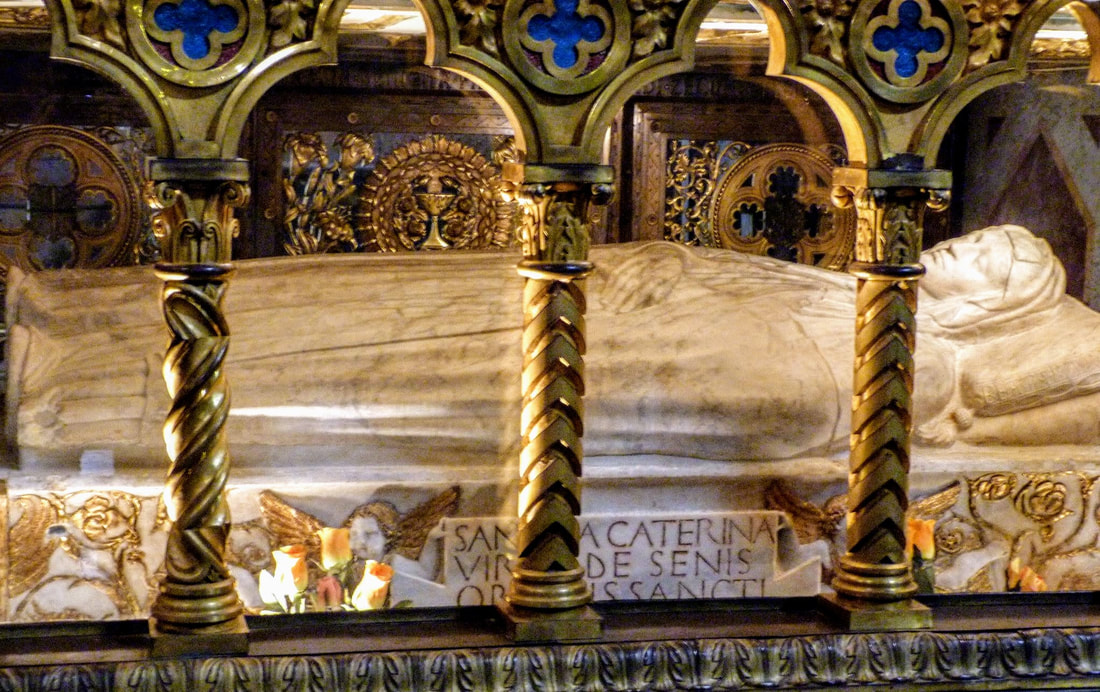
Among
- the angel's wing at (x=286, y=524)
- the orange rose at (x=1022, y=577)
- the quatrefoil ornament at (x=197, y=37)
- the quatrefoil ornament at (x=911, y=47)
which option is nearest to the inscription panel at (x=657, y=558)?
the angel's wing at (x=286, y=524)

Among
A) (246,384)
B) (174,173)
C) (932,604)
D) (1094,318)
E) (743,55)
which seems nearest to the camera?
(174,173)

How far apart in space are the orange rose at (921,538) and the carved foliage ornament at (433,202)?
1517 millimetres

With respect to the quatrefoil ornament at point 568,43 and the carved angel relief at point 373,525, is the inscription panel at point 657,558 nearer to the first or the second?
the carved angel relief at point 373,525

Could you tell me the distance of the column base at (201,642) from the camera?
9.22 ft

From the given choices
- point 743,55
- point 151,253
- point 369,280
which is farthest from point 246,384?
point 743,55

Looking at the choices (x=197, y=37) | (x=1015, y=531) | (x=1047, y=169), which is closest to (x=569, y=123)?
(x=197, y=37)

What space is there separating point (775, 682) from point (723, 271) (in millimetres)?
1485

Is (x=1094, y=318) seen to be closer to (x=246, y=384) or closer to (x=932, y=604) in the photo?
(x=932, y=604)

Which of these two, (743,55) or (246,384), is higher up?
(743,55)

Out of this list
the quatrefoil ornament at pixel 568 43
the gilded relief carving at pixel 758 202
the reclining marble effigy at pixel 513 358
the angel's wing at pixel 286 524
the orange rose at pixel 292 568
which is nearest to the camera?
the quatrefoil ornament at pixel 568 43

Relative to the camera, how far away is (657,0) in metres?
2.95

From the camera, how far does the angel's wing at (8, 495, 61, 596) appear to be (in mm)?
3479

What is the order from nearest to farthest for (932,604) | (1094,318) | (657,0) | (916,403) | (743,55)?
1. (657,0)
2. (932,604)
3. (916,403)
4. (1094,318)
5. (743,55)

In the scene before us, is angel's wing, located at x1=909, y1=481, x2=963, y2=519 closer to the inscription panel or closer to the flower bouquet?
the inscription panel
